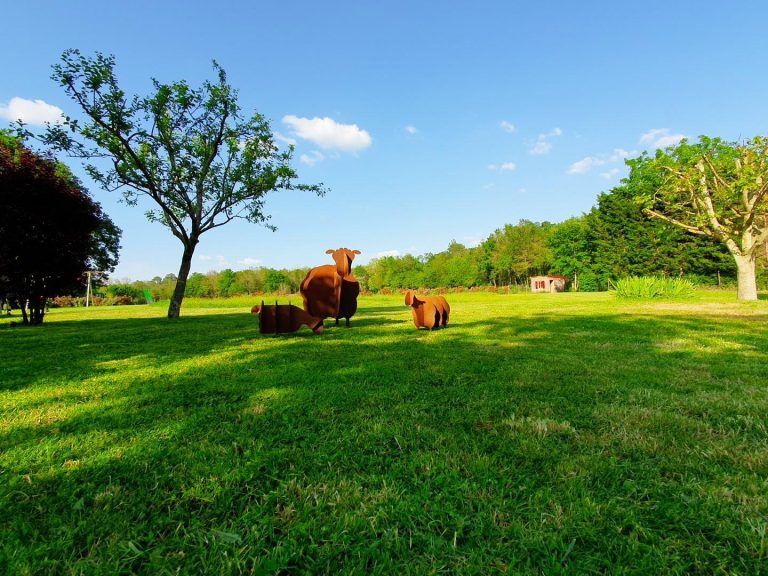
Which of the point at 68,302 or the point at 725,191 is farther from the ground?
the point at 725,191

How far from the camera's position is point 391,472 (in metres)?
1.95

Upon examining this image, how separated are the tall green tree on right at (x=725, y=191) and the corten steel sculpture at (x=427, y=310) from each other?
57.2 feet

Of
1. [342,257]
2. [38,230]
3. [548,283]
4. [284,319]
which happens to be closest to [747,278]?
[342,257]

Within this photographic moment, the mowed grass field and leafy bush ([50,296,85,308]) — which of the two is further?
leafy bush ([50,296,85,308])

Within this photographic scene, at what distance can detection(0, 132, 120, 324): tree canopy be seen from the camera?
34.7ft

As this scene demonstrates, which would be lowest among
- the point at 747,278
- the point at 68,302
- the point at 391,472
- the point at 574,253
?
the point at 391,472

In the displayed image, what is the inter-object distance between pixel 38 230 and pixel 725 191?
2897 centimetres

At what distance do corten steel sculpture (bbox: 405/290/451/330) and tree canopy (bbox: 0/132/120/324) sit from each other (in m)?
11.9

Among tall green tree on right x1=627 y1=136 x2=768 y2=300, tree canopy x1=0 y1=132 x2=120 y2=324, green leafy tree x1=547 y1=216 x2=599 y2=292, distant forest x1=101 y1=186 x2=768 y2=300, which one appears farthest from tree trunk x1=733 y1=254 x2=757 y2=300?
tree canopy x1=0 y1=132 x2=120 y2=324

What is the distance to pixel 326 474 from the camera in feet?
6.34

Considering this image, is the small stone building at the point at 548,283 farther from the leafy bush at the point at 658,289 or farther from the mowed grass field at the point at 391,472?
the mowed grass field at the point at 391,472

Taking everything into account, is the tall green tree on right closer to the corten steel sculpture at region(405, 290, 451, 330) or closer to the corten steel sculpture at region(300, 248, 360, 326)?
the corten steel sculpture at region(405, 290, 451, 330)

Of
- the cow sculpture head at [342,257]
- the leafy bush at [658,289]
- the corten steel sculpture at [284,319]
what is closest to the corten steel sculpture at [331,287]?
the cow sculpture head at [342,257]

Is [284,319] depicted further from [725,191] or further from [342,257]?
[725,191]
